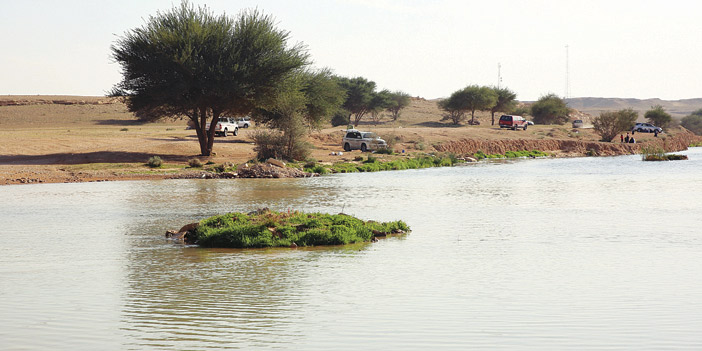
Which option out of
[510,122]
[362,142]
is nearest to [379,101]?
[510,122]

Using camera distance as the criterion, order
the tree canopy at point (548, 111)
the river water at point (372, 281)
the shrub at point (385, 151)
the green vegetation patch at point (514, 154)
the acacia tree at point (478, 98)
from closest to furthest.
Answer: the river water at point (372, 281) → the shrub at point (385, 151) → the green vegetation patch at point (514, 154) → the acacia tree at point (478, 98) → the tree canopy at point (548, 111)

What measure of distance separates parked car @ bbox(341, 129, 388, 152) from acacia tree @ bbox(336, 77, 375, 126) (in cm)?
4321

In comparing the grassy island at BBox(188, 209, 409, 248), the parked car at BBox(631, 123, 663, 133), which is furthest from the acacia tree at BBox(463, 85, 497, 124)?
the grassy island at BBox(188, 209, 409, 248)

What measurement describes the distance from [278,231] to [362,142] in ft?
125

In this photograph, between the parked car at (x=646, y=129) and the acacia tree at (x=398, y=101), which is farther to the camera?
the acacia tree at (x=398, y=101)

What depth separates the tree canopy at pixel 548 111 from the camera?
4358 inches

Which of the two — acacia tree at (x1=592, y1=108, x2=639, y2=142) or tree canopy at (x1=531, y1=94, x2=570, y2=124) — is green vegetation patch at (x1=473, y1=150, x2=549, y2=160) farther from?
tree canopy at (x1=531, y1=94, x2=570, y2=124)

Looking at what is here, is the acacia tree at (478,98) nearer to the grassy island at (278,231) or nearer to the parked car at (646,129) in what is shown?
the parked car at (646,129)

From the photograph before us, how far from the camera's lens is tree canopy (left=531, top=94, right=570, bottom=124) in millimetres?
110688

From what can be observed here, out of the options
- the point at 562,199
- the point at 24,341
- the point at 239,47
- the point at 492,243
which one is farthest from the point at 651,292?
the point at 239,47

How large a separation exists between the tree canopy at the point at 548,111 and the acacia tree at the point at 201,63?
7289 cm

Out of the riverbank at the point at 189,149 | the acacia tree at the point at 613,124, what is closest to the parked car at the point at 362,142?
the riverbank at the point at 189,149

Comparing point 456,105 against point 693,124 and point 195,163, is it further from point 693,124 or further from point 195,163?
point 195,163

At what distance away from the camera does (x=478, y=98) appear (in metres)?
102
